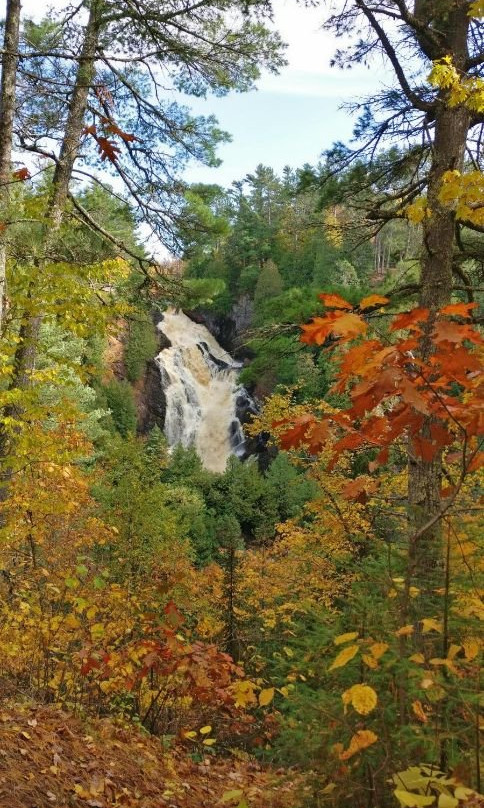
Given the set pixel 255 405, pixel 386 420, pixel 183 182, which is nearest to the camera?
pixel 386 420

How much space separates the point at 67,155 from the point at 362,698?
704cm

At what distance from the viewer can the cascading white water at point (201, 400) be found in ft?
98.0

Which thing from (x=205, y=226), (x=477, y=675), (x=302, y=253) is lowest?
(x=477, y=675)

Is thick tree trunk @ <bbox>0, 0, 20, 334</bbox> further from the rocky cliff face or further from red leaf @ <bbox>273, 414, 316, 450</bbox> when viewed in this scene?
the rocky cliff face

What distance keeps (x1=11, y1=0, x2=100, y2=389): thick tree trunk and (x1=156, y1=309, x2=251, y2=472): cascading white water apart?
71.9ft

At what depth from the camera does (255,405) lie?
3183 cm

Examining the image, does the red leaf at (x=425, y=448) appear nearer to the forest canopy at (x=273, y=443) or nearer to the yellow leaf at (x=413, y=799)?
the forest canopy at (x=273, y=443)

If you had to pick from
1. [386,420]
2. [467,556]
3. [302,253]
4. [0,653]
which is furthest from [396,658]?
[302,253]

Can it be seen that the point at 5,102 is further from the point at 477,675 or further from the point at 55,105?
the point at 477,675

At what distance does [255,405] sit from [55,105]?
81.9 ft

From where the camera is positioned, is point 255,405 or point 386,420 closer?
point 386,420

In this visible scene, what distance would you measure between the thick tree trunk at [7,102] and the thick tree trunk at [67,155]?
1.33 meters

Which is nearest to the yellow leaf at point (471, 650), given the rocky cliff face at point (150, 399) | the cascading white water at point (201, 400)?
the cascading white water at point (201, 400)

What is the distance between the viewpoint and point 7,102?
192 inches
